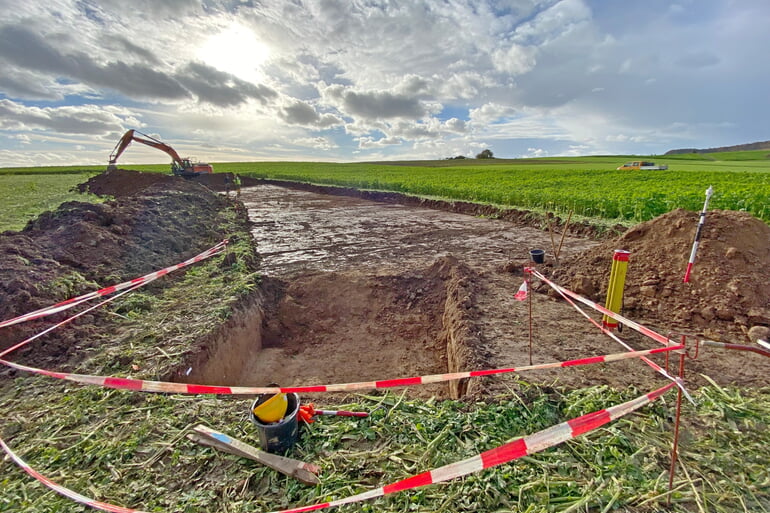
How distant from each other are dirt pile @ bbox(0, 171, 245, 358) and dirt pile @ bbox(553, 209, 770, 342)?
7915 mm

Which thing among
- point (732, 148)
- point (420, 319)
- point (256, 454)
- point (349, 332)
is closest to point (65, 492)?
point (256, 454)

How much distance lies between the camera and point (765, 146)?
226 ft

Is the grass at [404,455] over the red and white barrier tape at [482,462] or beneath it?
beneath

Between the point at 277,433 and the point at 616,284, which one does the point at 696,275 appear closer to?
the point at 616,284

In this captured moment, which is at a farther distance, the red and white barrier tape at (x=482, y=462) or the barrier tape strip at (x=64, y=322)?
the barrier tape strip at (x=64, y=322)

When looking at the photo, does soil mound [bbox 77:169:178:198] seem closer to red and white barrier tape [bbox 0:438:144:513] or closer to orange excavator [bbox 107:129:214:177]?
orange excavator [bbox 107:129:214:177]

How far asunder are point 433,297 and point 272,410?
4535 millimetres

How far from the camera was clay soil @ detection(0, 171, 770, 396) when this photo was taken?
4.16 meters

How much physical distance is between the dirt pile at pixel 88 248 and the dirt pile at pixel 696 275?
26.0ft

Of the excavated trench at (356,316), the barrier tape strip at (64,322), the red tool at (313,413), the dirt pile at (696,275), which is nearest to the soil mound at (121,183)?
the excavated trench at (356,316)

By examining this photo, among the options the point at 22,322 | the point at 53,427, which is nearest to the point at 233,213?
the point at 22,322

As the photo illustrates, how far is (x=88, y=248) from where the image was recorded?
6.86 metres

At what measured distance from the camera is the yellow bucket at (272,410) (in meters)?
2.59

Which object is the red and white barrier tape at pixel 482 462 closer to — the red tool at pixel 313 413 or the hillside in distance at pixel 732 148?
the red tool at pixel 313 413
